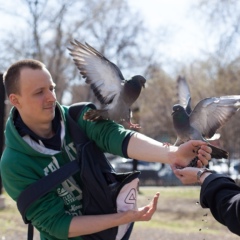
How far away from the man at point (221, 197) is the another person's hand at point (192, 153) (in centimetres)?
25


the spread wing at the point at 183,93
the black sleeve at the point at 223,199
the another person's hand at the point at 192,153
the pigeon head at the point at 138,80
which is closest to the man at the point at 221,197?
the black sleeve at the point at 223,199

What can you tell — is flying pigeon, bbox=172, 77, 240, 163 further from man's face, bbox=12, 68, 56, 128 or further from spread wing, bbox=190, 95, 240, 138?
man's face, bbox=12, 68, 56, 128

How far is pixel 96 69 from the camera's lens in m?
3.31

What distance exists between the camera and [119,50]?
101 feet

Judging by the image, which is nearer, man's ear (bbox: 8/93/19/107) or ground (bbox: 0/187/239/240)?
man's ear (bbox: 8/93/19/107)

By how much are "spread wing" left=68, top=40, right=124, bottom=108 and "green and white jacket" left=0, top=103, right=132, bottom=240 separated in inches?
16.3

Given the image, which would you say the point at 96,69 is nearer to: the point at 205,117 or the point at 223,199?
the point at 205,117

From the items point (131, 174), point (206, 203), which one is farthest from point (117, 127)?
point (206, 203)

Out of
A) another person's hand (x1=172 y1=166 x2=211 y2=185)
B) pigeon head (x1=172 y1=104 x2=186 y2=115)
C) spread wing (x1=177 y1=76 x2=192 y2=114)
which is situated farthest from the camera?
spread wing (x1=177 y1=76 x2=192 y2=114)

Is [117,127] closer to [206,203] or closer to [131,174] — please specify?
[131,174]

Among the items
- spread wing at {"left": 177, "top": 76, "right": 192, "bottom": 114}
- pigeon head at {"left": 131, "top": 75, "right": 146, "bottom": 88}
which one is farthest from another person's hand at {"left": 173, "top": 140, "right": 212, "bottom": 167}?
spread wing at {"left": 177, "top": 76, "right": 192, "bottom": 114}

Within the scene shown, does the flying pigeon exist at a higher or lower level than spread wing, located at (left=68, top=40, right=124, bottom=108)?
lower

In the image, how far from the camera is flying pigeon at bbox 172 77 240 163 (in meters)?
3.32

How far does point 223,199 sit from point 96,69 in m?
1.47
